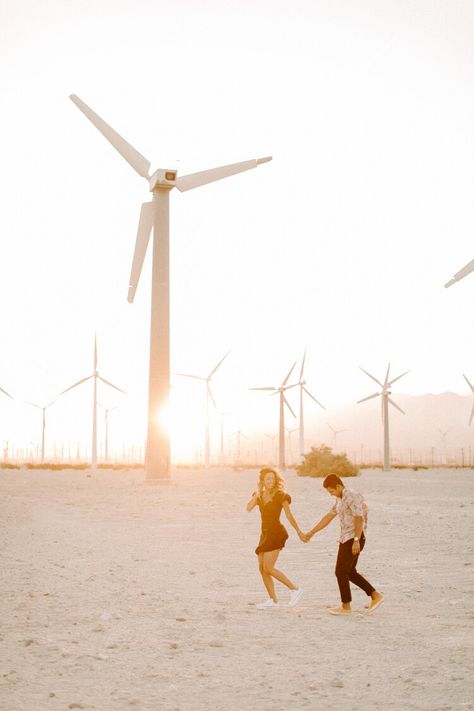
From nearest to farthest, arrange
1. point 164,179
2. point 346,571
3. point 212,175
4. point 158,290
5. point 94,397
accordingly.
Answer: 1. point 346,571
2. point 158,290
3. point 164,179
4. point 212,175
5. point 94,397

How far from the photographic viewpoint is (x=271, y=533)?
11.8m

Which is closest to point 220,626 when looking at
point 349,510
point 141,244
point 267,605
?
point 267,605

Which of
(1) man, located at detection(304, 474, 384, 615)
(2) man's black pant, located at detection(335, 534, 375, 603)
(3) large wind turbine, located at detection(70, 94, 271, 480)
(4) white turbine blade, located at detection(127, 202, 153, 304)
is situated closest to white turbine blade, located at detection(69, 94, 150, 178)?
(3) large wind turbine, located at detection(70, 94, 271, 480)

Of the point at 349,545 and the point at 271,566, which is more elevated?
the point at 349,545

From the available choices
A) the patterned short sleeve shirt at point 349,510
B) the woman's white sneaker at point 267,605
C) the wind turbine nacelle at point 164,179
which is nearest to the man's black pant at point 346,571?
the patterned short sleeve shirt at point 349,510

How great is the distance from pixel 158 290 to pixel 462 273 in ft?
65.8

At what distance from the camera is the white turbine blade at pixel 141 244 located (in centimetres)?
4703

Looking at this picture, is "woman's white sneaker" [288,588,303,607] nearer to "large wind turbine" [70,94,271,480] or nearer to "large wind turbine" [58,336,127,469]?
"large wind turbine" [70,94,271,480]

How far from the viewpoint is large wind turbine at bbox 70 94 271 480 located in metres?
44.9

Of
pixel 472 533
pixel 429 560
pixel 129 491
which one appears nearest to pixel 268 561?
pixel 429 560

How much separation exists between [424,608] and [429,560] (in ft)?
18.5

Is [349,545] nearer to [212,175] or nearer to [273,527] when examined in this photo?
[273,527]

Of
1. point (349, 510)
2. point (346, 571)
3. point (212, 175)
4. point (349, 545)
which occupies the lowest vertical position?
point (346, 571)

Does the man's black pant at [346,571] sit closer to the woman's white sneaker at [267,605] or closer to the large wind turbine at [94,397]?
the woman's white sneaker at [267,605]
